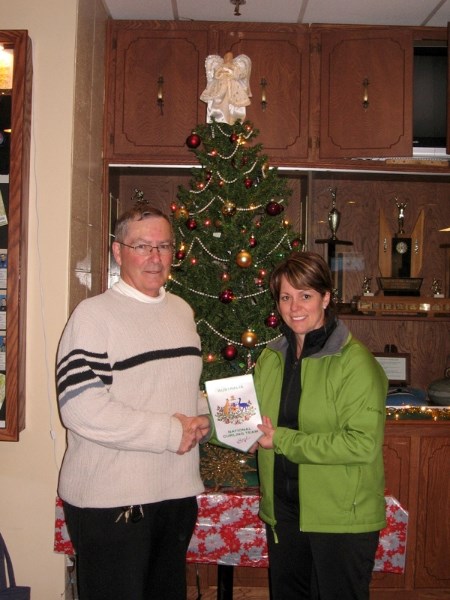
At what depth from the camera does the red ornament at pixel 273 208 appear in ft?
8.93

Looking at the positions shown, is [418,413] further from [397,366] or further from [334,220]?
[334,220]

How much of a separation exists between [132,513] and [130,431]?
25 centimetres

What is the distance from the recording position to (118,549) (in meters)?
1.71

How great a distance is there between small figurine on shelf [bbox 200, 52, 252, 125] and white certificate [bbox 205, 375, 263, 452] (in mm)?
1551

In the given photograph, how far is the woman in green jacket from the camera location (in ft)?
5.78

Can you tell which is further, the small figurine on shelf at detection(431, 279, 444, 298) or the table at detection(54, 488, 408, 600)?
the small figurine on shelf at detection(431, 279, 444, 298)

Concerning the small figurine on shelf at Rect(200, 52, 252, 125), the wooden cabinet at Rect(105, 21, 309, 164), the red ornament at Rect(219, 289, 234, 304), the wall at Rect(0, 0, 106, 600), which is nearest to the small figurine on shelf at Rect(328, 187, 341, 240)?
the wooden cabinet at Rect(105, 21, 309, 164)

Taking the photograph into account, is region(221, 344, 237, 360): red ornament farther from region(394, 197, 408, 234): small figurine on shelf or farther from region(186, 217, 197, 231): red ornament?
region(394, 197, 408, 234): small figurine on shelf

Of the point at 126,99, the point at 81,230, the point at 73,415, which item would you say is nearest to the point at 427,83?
the point at 126,99

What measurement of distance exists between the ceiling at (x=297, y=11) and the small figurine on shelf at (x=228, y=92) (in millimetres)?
293

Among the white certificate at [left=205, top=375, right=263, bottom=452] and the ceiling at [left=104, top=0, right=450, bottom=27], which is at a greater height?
the ceiling at [left=104, top=0, right=450, bottom=27]

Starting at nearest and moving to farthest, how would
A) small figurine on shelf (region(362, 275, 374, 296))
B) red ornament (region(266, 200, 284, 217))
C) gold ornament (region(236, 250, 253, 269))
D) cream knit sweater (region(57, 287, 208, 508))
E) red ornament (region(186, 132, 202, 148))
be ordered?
cream knit sweater (region(57, 287, 208, 508)) < gold ornament (region(236, 250, 253, 269)) < red ornament (region(266, 200, 284, 217)) < red ornament (region(186, 132, 202, 148)) < small figurine on shelf (region(362, 275, 374, 296))

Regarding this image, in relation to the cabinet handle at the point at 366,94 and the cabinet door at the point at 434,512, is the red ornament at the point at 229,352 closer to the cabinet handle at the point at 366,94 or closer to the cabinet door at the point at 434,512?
the cabinet door at the point at 434,512

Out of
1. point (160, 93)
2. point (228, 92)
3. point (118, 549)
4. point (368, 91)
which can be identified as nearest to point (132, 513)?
point (118, 549)
